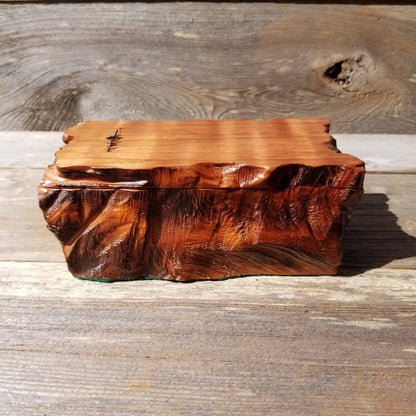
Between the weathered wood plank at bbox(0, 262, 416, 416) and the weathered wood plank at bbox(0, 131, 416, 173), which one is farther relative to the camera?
the weathered wood plank at bbox(0, 131, 416, 173)

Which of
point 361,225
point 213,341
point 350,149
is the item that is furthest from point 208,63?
point 213,341

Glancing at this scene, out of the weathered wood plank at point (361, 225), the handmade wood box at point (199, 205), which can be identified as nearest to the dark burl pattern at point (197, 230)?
the handmade wood box at point (199, 205)

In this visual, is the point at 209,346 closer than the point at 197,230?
Yes

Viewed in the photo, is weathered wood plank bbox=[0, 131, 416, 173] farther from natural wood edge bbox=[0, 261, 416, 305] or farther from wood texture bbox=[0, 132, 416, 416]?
natural wood edge bbox=[0, 261, 416, 305]

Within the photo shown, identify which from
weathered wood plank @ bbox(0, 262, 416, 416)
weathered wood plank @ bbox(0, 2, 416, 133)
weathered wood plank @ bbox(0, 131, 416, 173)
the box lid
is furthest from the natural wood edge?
weathered wood plank @ bbox(0, 2, 416, 133)

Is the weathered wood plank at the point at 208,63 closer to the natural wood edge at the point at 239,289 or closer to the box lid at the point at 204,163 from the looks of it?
the box lid at the point at 204,163

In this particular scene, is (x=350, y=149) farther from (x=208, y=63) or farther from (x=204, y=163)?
(x=204, y=163)

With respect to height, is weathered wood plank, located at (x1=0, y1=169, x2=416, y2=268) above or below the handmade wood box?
below
